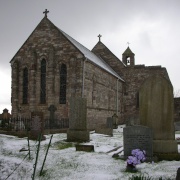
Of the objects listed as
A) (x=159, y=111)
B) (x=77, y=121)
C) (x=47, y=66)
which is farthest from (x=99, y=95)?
(x=159, y=111)

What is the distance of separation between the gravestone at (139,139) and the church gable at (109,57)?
25.7 meters

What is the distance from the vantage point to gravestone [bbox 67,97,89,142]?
1238 centimetres

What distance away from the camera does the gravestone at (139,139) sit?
7.88 metres

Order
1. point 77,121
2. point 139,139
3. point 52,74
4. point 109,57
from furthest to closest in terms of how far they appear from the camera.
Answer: point 109,57, point 52,74, point 77,121, point 139,139

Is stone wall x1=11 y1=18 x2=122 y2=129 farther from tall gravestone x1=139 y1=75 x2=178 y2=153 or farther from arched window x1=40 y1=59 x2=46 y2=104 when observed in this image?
tall gravestone x1=139 y1=75 x2=178 y2=153

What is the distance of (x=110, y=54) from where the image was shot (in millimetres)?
34094

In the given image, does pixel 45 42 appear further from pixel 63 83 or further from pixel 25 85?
pixel 25 85

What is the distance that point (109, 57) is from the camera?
34.1 metres

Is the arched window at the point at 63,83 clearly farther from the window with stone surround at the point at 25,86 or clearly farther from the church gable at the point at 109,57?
the church gable at the point at 109,57

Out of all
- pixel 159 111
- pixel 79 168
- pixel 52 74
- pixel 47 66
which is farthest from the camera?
pixel 47 66

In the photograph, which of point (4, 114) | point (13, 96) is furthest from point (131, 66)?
point (4, 114)

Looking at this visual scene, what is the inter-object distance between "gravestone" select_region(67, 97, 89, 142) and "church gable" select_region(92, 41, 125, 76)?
2133 cm

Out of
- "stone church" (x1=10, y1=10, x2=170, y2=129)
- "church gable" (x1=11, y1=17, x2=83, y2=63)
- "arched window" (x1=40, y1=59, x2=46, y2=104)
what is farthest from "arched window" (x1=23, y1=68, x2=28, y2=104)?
"arched window" (x1=40, y1=59, x2=46, y2=104)

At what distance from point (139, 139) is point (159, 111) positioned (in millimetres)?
1319
